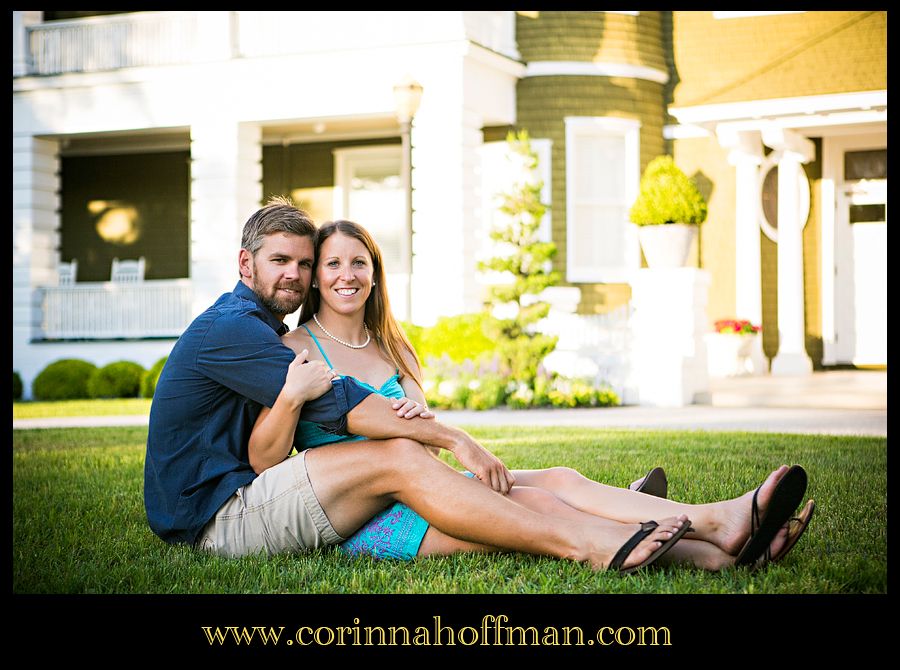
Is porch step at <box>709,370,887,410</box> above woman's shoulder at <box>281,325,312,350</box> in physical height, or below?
below

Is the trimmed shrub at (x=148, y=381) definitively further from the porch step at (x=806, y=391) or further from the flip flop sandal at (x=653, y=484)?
the flip flop sandal at (x=653, y=484)

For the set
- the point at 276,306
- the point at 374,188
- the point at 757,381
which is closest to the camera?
the point at 276,306

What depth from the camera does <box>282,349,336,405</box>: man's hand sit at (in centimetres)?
385

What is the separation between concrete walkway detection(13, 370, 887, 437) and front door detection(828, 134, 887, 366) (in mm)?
2555

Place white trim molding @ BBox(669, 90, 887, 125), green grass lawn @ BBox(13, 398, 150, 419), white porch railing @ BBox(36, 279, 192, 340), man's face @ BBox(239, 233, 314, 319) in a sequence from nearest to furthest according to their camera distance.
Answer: man's face @ BBox(239, 233, 314, 319), green grass lawn @ BBox(13, 398, 150, 419), white trim molding @ BBox(669, 90, 887, 125), white porch railing @ BBox(36, 279, 192, 340)

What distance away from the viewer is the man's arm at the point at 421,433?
3.90 meters

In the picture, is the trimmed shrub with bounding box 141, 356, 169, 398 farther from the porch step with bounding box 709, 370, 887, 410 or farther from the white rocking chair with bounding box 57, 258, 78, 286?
the porch step with bounding box 709, 370, 887, 410

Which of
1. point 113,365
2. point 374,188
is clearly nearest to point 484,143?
point 374,188

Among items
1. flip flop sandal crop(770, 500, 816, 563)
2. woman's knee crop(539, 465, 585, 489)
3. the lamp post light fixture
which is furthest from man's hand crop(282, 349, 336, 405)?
the lamp post light fixture

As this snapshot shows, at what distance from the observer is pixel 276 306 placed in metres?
4.30

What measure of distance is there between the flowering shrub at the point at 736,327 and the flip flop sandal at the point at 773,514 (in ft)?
37.6

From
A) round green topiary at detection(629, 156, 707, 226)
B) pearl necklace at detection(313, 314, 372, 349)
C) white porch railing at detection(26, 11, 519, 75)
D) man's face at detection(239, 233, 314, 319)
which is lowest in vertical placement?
pearl necklace at detection(313, 314, 372, 349)
